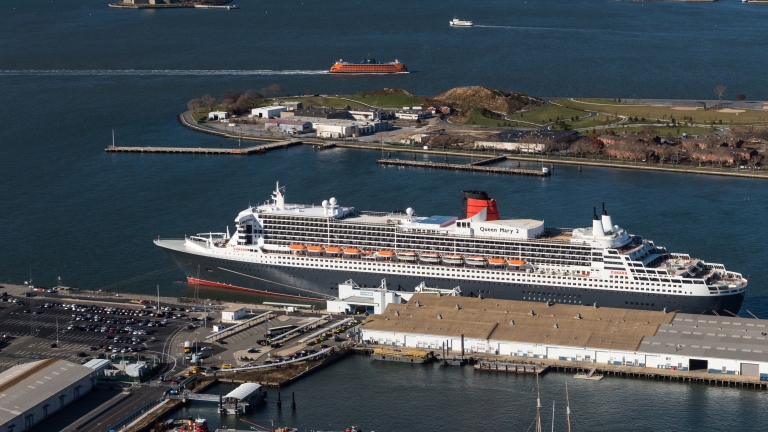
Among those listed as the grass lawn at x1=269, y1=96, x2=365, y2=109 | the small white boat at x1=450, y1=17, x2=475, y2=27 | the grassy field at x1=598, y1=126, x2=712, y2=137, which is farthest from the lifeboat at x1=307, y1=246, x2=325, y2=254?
the small white boat at x1=450, y1=17, x2=475, y2=27

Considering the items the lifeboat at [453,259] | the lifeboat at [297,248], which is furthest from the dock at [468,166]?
the lifeboat at [297,248]

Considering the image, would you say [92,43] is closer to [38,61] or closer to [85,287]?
[38,61]

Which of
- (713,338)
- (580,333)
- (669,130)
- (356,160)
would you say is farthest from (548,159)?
(713,338)

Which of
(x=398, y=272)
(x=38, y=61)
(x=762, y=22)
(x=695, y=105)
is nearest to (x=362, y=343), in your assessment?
(x=398, y=272)

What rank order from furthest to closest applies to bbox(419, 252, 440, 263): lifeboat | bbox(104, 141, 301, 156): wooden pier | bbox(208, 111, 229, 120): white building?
bbox(208, 111, 229, 120): white building → bbox(104, 141, 301, 156): wooden pier → bbox(419, 252, 440, 263): lifeboat

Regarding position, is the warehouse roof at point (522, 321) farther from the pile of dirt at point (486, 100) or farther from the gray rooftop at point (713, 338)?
the pile of dirt at point (486, 100)

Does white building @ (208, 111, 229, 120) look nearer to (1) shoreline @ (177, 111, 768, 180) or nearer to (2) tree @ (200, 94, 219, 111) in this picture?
(2) tree @ (200, 94, 219, 111)
